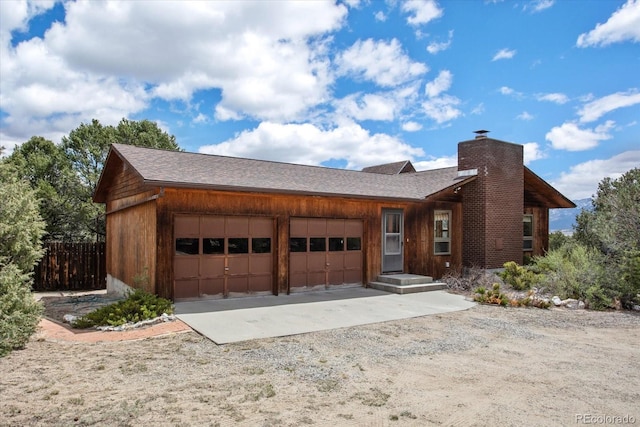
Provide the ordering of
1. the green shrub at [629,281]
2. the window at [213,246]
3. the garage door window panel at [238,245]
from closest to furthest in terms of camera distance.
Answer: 1. the window at [213,246]
2. the green shrub at [629,281]
3. the garage door window panel at [238,245]

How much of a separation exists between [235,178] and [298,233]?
7.84ft

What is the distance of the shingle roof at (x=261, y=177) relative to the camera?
32.6ft

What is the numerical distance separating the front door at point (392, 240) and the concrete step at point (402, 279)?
0.50m

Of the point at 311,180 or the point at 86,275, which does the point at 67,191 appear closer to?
the point at 86,275

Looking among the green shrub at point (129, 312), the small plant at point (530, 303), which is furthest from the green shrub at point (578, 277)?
the green shrub at point (129, 312)

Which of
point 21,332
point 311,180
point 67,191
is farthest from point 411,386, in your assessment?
point 67,191

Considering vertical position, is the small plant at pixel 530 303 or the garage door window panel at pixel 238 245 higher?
the garage door window panel at pixel 238 245

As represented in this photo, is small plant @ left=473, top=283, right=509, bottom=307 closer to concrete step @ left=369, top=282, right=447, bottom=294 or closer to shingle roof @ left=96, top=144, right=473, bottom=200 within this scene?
concrete step @ left=369, top=282, right=447, bottom=294

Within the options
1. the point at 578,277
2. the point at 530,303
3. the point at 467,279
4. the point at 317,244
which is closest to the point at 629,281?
the point at 578,277

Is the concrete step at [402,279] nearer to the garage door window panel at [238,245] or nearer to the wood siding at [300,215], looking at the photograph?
the wood siding at [300,215]

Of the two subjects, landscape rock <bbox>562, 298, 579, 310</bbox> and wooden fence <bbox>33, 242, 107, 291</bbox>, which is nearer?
landscape rock <bbox>562, 298, 579, 310</bbox>

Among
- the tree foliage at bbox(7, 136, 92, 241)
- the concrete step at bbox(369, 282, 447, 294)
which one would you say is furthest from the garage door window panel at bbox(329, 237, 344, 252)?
the tree foliage at bbox(7, 136, 92, 241)

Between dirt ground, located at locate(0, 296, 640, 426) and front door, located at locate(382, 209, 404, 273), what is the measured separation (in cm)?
583

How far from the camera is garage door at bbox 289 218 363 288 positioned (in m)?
11.9
